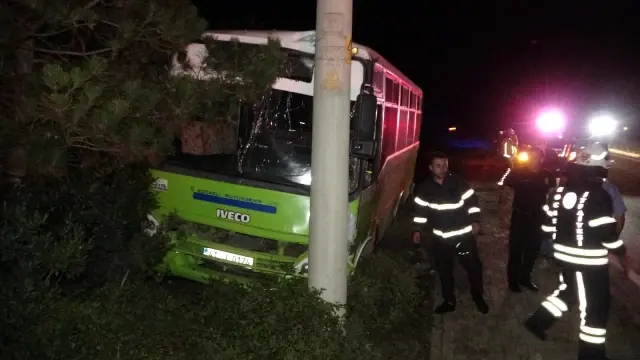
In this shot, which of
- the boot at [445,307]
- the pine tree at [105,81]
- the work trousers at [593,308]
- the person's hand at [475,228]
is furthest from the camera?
the boot at [445,307]

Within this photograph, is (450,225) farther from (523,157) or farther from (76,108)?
(76,108)

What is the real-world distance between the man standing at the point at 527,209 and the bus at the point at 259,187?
6.08 ft

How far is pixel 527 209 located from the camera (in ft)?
22.9

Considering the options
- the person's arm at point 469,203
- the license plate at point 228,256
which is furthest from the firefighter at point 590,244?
the license plate at point 228,256

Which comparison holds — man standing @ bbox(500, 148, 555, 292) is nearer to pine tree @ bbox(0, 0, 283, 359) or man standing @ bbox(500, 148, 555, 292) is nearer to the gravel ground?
the gravel ground

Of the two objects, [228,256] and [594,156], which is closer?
[594,156]

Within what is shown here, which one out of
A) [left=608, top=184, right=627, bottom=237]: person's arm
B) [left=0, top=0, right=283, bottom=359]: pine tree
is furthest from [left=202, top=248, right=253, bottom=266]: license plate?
[left=608, top=184, right=627, bottom=237]: person's arm

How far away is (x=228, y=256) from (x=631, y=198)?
41.6 ft

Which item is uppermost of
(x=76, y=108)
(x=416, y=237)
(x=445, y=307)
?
(x=76, y=108)

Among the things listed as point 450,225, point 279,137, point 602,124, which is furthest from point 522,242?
point 602,124

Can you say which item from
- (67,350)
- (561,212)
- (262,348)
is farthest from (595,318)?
(67,350)

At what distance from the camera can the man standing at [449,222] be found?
6.35m

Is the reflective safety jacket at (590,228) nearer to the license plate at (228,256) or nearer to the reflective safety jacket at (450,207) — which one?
the reflective safety jacket at (450,207)

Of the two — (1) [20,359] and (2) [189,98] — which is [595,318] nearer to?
(2) [189,98]
